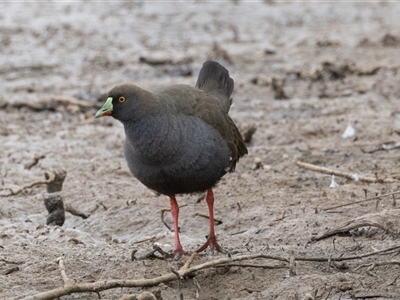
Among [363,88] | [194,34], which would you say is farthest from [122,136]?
[194,34]

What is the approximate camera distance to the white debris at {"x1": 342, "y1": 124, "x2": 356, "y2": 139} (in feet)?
31.5

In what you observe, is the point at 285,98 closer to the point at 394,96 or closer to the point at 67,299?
the point at 394,96

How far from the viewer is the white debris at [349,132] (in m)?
9.61

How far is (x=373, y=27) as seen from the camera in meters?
17.1

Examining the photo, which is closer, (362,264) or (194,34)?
(362,264)

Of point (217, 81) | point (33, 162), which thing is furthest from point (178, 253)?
point (33, 162)

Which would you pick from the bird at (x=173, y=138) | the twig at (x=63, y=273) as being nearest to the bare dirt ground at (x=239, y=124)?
the twig at (x=63, y=273)

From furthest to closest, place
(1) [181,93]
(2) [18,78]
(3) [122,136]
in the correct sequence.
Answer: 1. (2) [18,78]
2. (3) [122,136]
3. (1) [181,93]

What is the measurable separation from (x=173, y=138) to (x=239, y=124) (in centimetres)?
474

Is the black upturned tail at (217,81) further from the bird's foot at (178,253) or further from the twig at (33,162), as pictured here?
the twig at (33,162)

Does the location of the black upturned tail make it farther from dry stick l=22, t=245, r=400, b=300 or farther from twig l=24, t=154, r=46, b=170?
twig l=24, t=154, r=46, b=170

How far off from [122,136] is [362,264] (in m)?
5.54

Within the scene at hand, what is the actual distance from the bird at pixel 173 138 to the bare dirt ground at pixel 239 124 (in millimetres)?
532

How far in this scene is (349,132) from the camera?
9664mm
